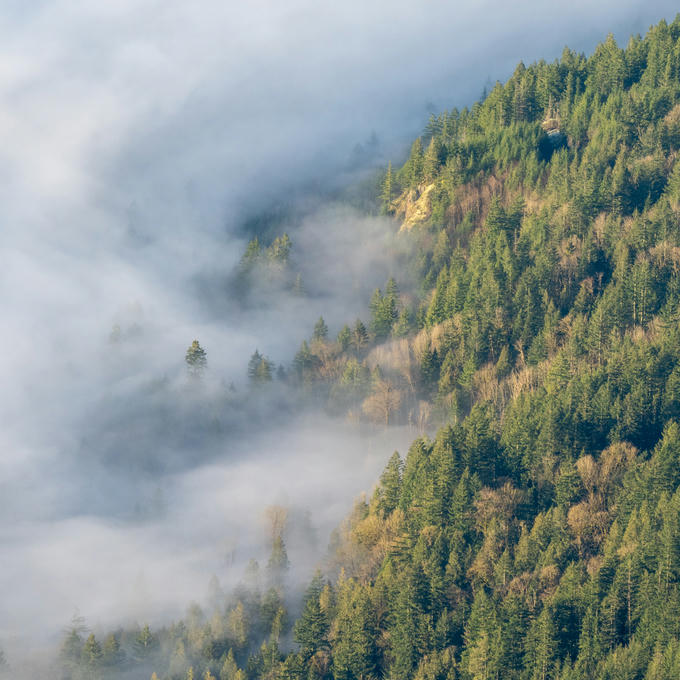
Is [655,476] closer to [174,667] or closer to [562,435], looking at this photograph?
[562,435]

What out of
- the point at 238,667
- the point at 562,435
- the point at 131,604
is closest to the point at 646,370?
the point at 562,435

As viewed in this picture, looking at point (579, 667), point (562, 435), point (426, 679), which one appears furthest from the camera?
point (562, 435)

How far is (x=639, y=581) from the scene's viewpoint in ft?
477

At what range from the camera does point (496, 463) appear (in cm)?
17000

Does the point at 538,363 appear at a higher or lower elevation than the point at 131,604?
higher

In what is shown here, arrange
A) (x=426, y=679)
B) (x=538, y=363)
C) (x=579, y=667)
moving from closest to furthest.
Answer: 1. (x=579, y=667)
2. (x=426, y=679)
3. (x=538, y=363)

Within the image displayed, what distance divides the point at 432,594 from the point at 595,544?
17.9 m

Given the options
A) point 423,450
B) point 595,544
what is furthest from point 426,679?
point 423,450

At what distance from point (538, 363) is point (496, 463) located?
80.6ft

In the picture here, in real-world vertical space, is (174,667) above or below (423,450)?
below

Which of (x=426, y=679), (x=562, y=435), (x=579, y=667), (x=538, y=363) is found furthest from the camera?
(x=538, y=363)

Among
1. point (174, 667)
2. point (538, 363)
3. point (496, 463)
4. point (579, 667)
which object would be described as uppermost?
point (538, 363)

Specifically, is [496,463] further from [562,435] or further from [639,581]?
[639,581]

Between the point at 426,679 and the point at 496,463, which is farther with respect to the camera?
the point at 496,463
